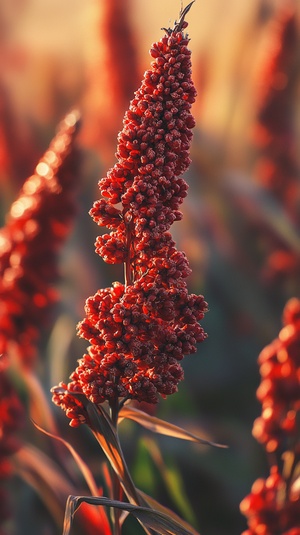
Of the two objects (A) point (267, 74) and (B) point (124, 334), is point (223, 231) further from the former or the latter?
(B) point (124, 334)

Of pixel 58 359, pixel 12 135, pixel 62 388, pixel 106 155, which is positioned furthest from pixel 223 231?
pixel 62 388

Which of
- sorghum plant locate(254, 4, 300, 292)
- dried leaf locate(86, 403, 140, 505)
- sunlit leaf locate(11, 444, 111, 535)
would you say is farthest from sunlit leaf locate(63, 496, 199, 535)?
sorghum plant locate(254, 4, 300, 292)

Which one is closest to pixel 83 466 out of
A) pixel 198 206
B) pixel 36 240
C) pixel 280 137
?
pixel 36 240

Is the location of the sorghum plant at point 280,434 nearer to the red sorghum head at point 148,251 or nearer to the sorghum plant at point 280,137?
the red sorghum head at point 148,251

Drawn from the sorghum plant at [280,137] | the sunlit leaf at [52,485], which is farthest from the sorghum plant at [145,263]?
the sorghum plant at [280,137]

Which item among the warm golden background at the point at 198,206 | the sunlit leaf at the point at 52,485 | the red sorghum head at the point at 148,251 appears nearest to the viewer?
the red sorghum head at the point at 148,251

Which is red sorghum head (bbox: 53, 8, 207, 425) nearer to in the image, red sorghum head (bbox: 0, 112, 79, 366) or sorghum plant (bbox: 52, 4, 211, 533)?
sorghum plant (bbox: 52, 4, 211, 533)

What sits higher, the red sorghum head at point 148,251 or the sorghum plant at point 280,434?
the red sorghum head at point 148,251
